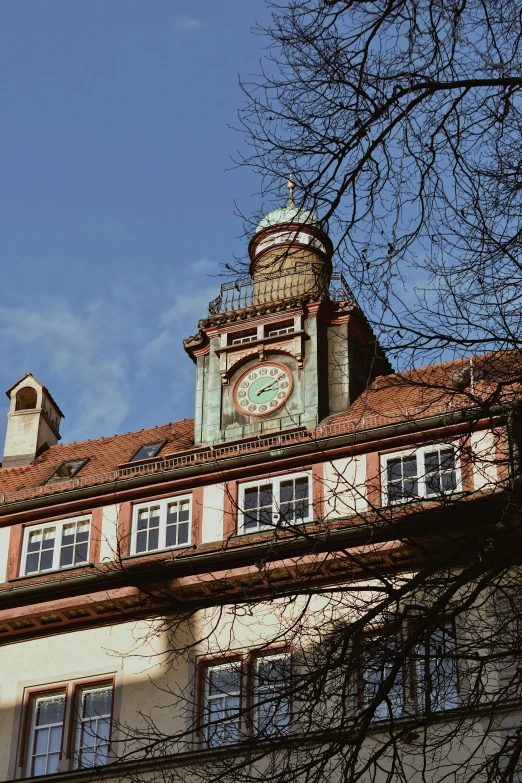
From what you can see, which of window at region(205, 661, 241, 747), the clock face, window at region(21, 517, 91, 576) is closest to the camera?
window at region(205, 661, 241, 747)

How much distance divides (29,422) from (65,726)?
10.2 metres

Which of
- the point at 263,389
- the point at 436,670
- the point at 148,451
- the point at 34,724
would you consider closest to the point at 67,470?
the point at 148,451

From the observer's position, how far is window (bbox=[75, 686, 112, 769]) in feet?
71.7

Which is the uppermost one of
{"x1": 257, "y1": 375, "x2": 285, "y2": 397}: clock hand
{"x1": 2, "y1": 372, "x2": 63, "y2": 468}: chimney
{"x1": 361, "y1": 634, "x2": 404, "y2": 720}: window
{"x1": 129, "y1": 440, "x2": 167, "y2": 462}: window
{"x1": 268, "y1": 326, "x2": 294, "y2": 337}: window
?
{"x1": 2, "y1": 372, "x2": 63, "y2": 468}: chimney

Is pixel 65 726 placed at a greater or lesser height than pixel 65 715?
lesser

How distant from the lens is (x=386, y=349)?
11.7 metres

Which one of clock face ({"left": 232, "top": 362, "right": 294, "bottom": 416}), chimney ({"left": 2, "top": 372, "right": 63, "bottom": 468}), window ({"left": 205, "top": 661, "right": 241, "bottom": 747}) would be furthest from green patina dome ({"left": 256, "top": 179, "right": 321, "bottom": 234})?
chimney ({"left": 2, "top": 372, "right": 63, "bottom": 468})

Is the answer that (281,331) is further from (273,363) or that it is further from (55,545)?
(55,545)

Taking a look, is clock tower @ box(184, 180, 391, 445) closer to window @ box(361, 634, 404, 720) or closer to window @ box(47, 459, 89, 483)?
window @ box(47, 459, 89, 483)

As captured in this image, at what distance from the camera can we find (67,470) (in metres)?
28.2

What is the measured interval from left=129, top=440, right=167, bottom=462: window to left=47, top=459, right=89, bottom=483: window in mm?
1226

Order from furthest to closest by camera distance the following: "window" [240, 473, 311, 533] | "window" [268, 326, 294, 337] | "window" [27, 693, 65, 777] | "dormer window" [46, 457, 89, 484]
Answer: "dormer window" [46, 457, 89, 484]
"window" [268, 326, 294, 337]
"window" [240, 473, 311, 533]
"window" [27, 693, 65, 777]

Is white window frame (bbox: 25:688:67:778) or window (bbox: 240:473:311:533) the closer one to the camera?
white window frame (bbox: 25:688:67:778)

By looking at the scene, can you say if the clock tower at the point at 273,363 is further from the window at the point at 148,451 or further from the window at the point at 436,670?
the window at the point at 436,670
